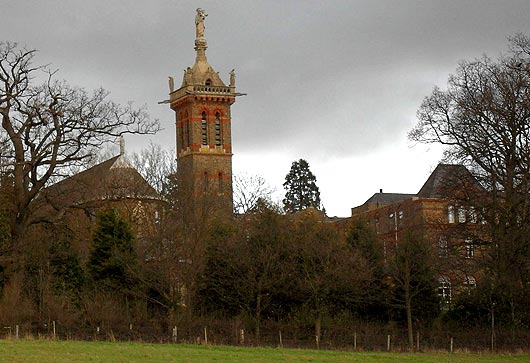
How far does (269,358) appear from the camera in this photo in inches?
1256

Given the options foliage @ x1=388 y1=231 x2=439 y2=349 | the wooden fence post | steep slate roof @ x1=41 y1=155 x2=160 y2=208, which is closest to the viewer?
the wooden fence post

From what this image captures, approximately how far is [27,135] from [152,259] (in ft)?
27.5

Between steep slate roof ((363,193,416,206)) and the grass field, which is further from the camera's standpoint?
steep slate roof ((363,193,416,206))

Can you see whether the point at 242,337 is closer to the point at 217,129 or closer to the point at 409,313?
the point at 409,313

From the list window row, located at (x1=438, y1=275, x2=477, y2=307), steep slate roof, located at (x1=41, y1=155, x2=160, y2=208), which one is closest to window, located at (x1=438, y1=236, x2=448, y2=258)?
window row, located at (x1=438, y1=275, x2=477, y2=307)

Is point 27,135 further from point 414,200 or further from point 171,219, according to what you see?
point 414,200

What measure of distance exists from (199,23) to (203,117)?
10.7m

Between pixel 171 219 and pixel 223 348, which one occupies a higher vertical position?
pixel 171 219

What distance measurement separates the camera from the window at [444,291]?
47.1m

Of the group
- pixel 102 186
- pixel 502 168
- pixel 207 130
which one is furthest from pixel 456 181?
pixel 207 130

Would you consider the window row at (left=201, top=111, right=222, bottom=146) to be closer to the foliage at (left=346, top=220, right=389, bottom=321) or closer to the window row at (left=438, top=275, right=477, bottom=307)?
the foliage at (left=346, top=220, right=389, bottom=321)

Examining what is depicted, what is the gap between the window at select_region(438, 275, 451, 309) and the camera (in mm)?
47125

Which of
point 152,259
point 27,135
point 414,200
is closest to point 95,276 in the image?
point 152,259

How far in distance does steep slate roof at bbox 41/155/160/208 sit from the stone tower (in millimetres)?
25140
